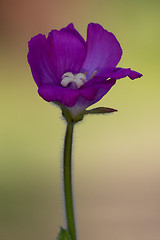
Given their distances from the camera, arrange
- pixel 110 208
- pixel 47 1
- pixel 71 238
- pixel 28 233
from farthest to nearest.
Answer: pixel 47 1
pixel 110 208
pixel 28 233
pixel 71 238

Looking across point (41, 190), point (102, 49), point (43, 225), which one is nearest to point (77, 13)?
point (41, 190)

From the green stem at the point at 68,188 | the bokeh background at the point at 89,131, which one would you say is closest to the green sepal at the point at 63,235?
the green stem at the point at 68,188

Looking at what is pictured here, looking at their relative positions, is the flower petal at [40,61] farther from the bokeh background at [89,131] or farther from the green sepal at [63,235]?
the bokeh background at [89,131]

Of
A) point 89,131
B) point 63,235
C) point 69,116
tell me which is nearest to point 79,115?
point 69,116

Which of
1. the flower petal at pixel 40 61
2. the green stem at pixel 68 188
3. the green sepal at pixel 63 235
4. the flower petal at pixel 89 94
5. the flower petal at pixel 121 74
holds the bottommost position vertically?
the green sepal at pixel 63 235

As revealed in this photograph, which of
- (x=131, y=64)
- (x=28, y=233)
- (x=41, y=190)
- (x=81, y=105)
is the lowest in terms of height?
(x=28, y=233)

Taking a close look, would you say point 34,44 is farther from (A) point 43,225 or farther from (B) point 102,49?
(A) point 43,225

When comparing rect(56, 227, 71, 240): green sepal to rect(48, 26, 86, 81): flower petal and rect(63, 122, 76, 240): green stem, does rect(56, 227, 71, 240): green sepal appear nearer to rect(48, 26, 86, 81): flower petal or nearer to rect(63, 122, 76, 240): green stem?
rect(63, 122, 76, 240): green stem
